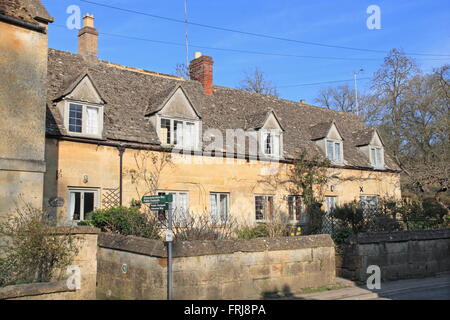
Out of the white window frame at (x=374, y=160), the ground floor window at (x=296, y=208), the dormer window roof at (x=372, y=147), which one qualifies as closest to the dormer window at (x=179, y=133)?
the ground floor window at (x=296, y=208)

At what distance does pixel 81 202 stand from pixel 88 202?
0.35 metres

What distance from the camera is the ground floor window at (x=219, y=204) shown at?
20.9 m

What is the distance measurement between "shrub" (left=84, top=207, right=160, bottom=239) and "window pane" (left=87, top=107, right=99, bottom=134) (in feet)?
11.6

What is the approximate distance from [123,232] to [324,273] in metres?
6.79

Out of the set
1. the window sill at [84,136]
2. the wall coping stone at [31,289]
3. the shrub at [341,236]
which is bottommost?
the wall coping stone at [31,289]

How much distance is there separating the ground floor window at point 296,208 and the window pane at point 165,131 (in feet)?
25.8

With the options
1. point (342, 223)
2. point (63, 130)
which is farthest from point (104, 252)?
point (342, 223)

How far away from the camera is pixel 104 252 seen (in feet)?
42.4

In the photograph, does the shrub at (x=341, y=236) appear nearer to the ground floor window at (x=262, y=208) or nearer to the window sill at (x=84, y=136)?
the ground floor window at (x=262, y=208)

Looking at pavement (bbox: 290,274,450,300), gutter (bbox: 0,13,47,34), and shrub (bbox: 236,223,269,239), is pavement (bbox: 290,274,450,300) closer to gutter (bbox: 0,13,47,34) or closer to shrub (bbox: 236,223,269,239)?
shrub (bbox: 236,223,269,239)

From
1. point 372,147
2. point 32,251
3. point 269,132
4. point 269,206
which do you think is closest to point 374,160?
point 372,147

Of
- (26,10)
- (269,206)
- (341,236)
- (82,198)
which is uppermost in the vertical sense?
(26,10)

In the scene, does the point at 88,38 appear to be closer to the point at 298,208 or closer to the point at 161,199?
the point at 298,208

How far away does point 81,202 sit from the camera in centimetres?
1691
